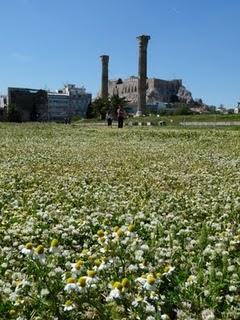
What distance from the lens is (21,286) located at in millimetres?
4066

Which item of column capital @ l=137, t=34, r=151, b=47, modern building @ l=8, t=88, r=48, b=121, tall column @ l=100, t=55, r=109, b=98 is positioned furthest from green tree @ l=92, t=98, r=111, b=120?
modern building @ l=8, t=88, r=48, b=121

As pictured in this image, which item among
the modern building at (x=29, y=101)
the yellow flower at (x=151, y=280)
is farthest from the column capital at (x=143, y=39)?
the yellow flower at (x=151, y=280)

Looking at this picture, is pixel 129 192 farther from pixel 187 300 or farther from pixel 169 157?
pixel 169 157

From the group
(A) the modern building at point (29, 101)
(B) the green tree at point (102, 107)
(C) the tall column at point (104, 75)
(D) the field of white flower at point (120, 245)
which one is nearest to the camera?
(D) the field of white flower at point (120, 245)

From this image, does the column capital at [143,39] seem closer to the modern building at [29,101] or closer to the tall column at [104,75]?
the tall column at [104,75]

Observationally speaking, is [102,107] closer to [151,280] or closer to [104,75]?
[104,75]

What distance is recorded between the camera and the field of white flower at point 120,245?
3.86m

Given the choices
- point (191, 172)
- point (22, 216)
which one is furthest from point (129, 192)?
point (191, 172)

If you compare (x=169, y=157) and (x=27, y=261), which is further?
(x=169, y=157)

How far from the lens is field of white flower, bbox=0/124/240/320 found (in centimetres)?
386

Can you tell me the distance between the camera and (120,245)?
186 inches

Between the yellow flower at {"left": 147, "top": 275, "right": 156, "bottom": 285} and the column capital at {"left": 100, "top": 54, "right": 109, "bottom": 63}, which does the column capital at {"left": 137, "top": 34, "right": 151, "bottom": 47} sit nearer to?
the column capital at {"left": 100, "top": 54, "right": 109, "bottom": 63}

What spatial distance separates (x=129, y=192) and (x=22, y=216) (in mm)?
2487

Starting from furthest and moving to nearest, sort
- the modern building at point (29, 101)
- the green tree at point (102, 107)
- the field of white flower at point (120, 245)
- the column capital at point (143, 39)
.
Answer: the modern building at point (29, 101) < the green tree at point (102, 107) < the column capital at point (143, 39) < the field of white flower at point (120, 245)
